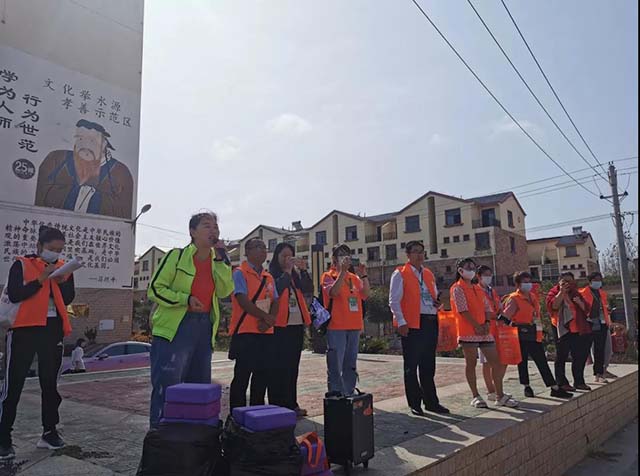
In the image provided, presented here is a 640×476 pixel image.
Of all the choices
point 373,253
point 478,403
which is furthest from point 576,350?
point 373,253

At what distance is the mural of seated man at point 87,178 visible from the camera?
9789 mm

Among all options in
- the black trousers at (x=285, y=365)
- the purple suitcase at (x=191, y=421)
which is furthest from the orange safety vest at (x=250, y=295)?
the purple suitcase at (x=191, y=421)

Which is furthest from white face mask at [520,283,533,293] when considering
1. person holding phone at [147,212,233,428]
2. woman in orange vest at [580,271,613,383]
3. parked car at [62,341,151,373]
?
parked car at [62,341,151,373]

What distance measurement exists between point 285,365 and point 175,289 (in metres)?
1.51

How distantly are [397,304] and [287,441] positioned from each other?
255cm

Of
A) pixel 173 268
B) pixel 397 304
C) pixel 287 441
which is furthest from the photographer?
pixel 397 304

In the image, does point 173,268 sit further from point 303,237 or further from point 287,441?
point 303,237

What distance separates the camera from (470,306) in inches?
209

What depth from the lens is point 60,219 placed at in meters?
9.86

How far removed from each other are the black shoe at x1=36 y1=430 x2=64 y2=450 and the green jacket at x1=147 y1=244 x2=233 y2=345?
116 centimetres

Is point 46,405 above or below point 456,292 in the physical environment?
below

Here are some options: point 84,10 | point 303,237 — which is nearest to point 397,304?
point 84,10

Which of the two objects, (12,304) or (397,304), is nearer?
(12,304)

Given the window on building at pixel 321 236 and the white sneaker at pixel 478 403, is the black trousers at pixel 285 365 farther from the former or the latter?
the window on building at pixel 321 236
